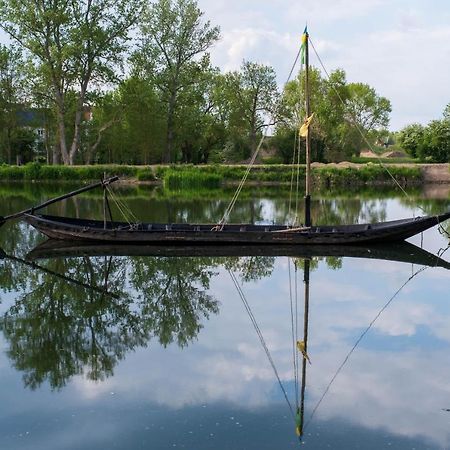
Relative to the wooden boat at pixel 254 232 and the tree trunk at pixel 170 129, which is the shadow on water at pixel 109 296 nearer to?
the wooden boat at pixel 254 232

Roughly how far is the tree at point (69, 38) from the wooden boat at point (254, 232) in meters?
36.6

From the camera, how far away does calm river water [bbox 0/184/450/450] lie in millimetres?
8500

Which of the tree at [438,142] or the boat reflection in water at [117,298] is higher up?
the tree at [438,142]

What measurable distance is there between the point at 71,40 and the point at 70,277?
4469 centimetres

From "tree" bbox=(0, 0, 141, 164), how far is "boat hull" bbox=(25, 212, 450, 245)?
3652 centimetres

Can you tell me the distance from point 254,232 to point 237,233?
616 millimetres

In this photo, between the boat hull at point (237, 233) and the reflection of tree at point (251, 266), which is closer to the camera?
the reflection of tree at point (251, 266)

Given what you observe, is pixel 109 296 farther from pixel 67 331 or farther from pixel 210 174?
pixel 210 174

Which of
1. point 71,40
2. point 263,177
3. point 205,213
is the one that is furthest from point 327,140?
point 205,213

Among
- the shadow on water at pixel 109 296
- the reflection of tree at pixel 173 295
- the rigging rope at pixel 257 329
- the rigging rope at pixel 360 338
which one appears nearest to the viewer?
Answer: the rigging rope at pixel 360 338

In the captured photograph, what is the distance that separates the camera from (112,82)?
61312 mm

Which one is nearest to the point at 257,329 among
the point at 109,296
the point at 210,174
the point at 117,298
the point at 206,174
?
the point at 117,298

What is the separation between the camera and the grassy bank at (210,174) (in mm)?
58969

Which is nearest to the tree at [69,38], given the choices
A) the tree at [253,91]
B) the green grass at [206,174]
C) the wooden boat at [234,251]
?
the green grass at [206,174]
